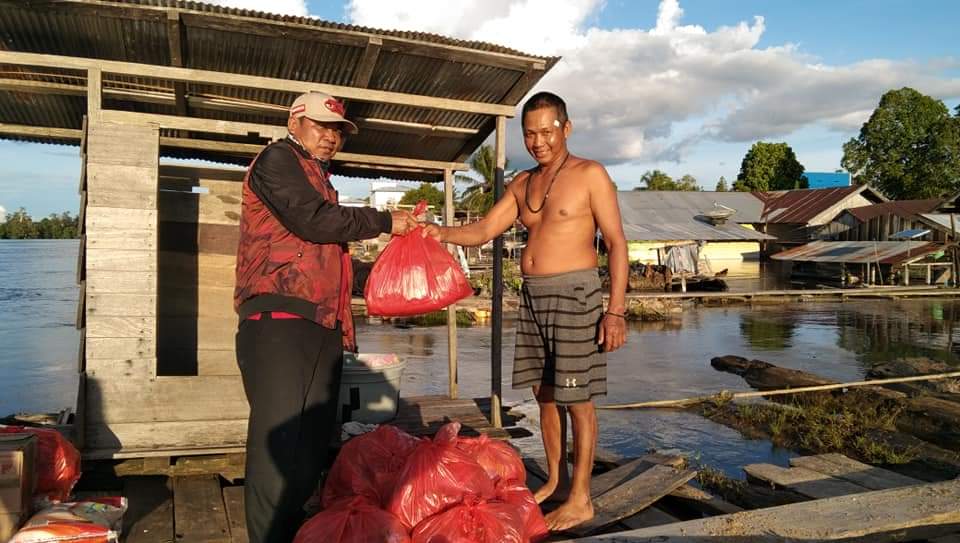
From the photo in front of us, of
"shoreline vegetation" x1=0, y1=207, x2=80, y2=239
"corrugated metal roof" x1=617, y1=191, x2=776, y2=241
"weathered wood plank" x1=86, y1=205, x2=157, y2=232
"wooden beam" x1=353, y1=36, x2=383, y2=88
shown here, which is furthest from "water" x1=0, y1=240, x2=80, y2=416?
"shoreline vegetation" x1=0, y1=207, x2=80, y2=239

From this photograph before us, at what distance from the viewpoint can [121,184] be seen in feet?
13.8

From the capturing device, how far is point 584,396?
3369mm

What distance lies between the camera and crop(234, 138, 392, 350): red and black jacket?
277 cm

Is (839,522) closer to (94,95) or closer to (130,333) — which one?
(130,333)

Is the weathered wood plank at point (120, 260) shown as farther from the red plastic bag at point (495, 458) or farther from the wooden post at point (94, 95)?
the red plastic bag at point (495, 458)

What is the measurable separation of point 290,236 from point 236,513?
1.68 m

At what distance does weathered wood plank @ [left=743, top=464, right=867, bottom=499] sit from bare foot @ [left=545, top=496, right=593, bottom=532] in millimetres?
1782

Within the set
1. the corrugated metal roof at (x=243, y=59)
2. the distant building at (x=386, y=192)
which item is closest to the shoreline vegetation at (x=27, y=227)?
the distant building at (x=386, y=192)

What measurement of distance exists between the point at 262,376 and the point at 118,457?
194cm

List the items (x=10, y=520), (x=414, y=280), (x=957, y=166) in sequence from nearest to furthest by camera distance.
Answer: (x=10, y=520)
(x=414, y=280)
(x=957, y=166)

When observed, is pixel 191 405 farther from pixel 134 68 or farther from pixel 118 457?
pixel 134 68

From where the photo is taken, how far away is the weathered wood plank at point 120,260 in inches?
162

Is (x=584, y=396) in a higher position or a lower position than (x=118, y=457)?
higher

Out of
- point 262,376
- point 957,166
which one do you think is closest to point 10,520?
point 262,376
